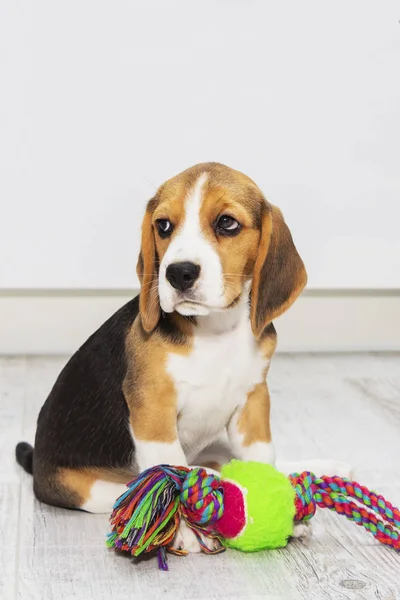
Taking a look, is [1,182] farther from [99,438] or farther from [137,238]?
[99,438]

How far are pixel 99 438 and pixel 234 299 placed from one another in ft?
1.84

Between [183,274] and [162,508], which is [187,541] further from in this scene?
[183,274]

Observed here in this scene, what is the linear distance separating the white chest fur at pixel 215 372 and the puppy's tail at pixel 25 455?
59 cm

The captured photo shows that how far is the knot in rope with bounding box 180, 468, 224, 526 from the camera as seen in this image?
2.23 meters

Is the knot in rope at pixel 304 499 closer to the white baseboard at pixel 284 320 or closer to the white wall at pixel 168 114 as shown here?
the white wall at pixel 168 114

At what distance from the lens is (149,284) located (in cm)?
241

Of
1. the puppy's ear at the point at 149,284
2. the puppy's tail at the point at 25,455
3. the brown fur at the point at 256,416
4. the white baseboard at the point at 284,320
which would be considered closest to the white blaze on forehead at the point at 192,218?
the puppy's ear at the point at 149,284

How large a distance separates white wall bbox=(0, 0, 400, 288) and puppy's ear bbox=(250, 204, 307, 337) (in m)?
1.85

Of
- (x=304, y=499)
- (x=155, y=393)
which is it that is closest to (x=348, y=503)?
(x=304, y=499)

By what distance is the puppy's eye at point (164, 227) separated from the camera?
90.2 inches

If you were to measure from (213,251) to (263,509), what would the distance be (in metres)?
0.61

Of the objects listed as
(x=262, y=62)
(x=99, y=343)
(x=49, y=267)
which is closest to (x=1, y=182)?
(x=49, y=267)

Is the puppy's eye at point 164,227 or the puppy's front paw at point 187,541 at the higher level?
the puppy's eye at point 164,227

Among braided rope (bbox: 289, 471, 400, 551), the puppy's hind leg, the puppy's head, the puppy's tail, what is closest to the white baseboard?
the puppy's tail
